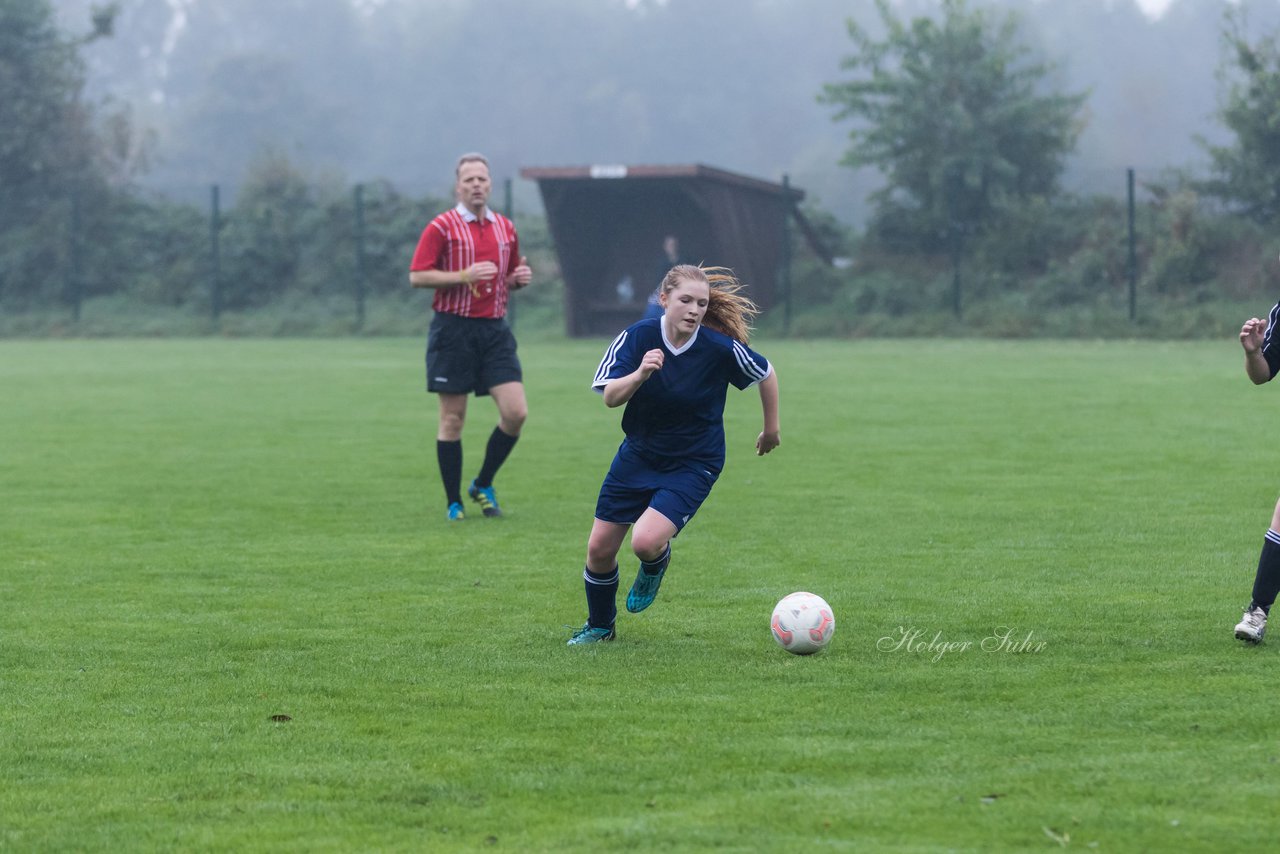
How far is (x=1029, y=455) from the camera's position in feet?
38.9

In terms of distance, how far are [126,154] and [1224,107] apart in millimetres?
26240

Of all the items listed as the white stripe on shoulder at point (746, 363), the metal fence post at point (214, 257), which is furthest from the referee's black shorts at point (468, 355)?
the metal fence post at point (214, 257)

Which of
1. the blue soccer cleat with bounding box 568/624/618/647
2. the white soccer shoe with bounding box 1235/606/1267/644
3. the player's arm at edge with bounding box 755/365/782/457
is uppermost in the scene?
the player's arm at edge with bounding box 755/365/782/457

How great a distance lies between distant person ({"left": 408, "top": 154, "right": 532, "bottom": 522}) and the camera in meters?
9.62

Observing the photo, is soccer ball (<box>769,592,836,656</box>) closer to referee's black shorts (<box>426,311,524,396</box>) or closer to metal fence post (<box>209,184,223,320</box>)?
referee's black shorts (<box>426,311,524,396</box>)

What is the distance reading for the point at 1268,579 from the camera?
5.80m

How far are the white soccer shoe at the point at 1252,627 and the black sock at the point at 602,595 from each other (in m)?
2.13

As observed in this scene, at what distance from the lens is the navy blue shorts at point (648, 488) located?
618 cm

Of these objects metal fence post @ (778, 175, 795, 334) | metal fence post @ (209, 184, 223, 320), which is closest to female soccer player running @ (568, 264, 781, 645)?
metal fence post @ (778, 175, 795, 334)

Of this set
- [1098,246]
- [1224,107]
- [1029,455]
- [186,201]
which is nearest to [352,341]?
[186,201]

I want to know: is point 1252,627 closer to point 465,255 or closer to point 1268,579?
point 1268,579

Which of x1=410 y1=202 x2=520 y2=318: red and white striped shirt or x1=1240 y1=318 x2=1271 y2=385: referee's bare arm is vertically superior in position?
x1=410 y1=202 x2=520 y2=318: red and white striped shirt

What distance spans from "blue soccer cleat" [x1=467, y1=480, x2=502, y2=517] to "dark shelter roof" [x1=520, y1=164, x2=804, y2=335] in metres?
21.4

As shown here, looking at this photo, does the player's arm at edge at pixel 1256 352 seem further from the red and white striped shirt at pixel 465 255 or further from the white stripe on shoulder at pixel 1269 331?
the red and white striped shirt at pixel 465 255
